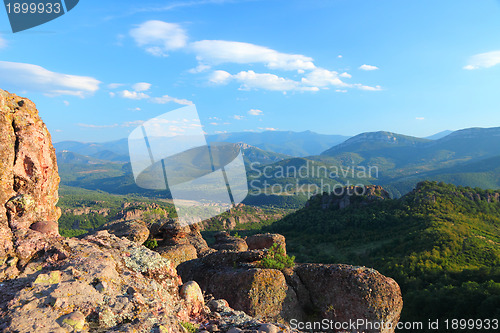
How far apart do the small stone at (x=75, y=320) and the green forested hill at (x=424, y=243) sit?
85.7ft

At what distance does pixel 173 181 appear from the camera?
45.6 ft

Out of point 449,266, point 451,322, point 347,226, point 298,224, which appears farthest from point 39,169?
point 298,224

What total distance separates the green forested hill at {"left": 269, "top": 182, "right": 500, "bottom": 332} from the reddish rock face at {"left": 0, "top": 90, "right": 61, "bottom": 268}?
26814mm

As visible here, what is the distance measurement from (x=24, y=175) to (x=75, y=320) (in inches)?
240

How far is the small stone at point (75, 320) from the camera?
440 centimetres

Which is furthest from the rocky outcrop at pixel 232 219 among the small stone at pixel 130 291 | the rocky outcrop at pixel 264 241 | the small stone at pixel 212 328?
the small stone at pixel 130 291

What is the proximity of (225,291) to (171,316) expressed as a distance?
17.4ft

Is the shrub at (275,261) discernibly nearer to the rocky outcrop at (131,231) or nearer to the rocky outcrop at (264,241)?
the rocky outcrop at (264,241)

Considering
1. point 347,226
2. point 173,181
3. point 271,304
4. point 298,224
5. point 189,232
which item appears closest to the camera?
point 271,304

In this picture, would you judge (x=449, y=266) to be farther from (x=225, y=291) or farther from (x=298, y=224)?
(x=298, y=224)

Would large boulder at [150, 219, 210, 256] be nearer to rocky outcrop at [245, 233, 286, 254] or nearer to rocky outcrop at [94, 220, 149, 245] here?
rocky outcrop at [94, 220, 149, 245]

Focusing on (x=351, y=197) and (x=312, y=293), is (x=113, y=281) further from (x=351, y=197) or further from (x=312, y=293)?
(x=351, y=197)

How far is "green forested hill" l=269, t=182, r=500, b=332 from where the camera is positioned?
2381 cm

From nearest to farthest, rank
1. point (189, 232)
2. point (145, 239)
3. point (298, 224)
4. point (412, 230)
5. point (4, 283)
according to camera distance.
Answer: point (4, 283) < point (145, 239) < point (189, 232) < point (412, 230) < point (298, 224)
